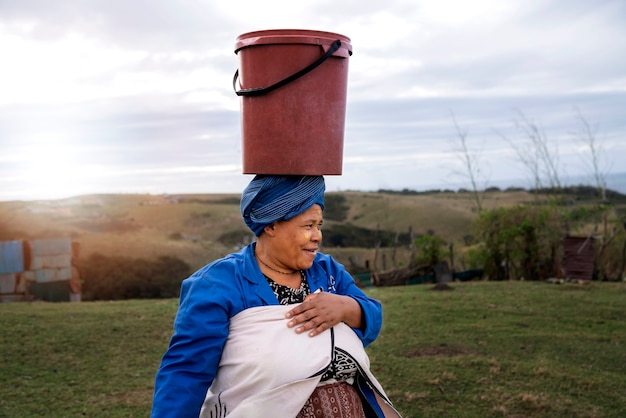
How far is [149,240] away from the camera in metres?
19.7

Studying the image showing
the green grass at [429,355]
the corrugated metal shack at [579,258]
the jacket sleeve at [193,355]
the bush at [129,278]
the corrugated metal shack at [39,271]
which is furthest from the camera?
the bush at [129,278]

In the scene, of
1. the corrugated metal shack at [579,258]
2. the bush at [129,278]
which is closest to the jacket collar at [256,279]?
the corrugated metal shack at [579,258]

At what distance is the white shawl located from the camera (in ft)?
7.23

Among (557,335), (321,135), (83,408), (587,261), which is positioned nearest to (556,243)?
(587,261)

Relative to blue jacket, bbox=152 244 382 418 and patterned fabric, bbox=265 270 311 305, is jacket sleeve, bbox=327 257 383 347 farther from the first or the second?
blue jacket, bbox=152 244 382 418

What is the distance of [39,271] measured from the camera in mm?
11703

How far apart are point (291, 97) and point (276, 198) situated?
1.22ft

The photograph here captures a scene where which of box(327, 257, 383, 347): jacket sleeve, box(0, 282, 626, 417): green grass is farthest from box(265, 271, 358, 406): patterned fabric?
box(0, 282, 626, 417): green grass

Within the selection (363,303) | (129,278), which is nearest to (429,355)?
(363,303)

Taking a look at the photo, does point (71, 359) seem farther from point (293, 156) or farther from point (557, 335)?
point (557, 335)

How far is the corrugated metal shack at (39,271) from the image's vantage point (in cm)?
1145

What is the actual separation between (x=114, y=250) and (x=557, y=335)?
12225 mm

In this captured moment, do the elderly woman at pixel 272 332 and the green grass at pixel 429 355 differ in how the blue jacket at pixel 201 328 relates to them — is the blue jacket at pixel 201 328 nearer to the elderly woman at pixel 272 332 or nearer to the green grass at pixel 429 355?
the elderly woman at pixel 272 332

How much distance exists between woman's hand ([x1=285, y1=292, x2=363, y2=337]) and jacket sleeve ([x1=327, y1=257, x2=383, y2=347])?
52mm
